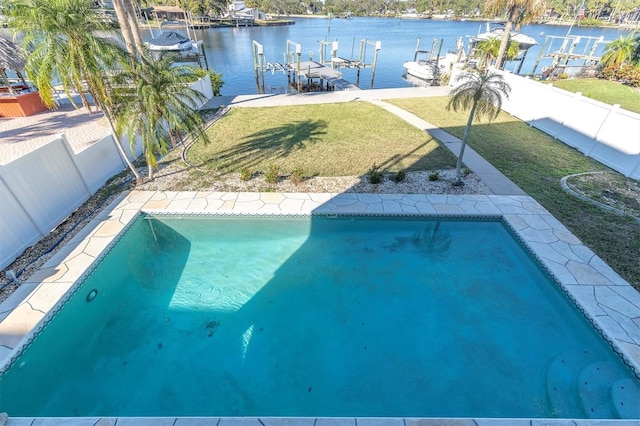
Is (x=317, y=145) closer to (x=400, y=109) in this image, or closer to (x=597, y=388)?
(x=400, y=109)

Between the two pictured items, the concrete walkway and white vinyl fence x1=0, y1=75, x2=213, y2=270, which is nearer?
white vinyl fence x1=0, y1=75, x2=213, y2=270

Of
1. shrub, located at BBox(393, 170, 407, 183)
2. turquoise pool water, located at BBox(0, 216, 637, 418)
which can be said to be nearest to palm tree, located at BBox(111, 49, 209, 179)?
turquoise pool water, located at BBox(0, 216, 637, 418)

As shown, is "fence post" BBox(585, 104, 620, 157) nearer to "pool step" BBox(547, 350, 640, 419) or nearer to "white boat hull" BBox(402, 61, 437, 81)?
"pool step" BBox(547, 350, 640, 419)

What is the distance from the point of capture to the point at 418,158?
37.5 ft

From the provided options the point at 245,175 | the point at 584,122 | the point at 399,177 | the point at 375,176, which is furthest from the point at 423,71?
the point at 245,175

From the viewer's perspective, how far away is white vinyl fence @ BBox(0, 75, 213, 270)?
6363 mm

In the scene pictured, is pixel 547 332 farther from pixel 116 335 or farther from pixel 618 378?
pixel 116 335

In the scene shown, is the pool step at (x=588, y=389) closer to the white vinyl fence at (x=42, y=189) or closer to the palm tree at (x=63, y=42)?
the white vinyl fence at (x=42, y=189)

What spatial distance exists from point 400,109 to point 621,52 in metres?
19.1

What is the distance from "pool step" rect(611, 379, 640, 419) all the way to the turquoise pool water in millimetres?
36

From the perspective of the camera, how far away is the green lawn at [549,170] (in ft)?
23.3

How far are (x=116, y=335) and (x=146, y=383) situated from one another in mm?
1375

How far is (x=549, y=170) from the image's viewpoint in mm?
10648

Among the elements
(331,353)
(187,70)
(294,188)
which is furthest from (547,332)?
(187,70)
